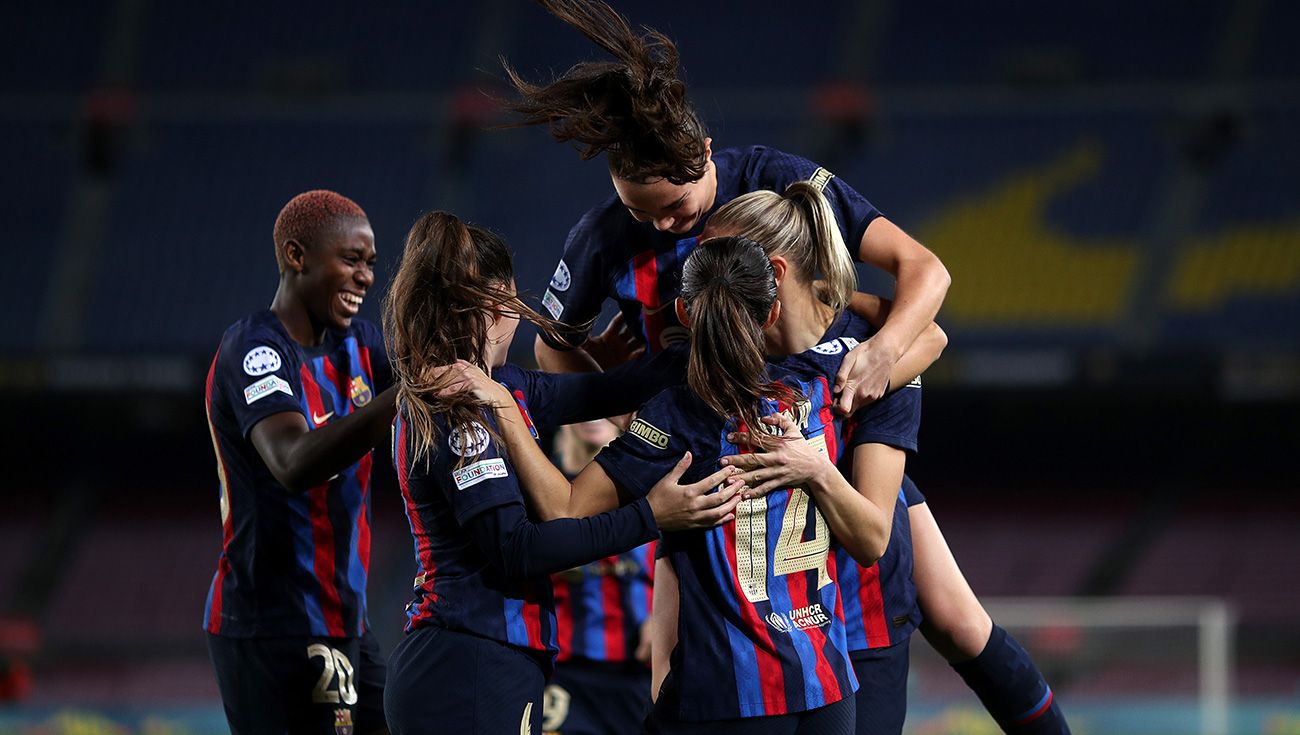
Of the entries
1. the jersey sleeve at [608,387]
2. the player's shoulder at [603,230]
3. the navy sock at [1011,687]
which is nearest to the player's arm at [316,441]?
the jersey sleeve at [608,387]

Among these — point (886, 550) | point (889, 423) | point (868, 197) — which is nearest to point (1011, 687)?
point (886, 550)

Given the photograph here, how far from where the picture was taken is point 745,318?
3025mm

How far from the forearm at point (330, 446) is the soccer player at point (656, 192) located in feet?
2.27

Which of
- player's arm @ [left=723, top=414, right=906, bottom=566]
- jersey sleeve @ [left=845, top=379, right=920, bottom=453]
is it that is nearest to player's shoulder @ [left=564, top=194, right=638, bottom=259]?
jersey sleeve @ [left=845, top=379, right=920, bottom=453]

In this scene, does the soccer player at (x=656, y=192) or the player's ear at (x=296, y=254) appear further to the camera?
the player's ear at (x=296, y=254)

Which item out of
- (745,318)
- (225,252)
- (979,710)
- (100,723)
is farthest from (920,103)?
(745,318)

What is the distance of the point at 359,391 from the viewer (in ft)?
13.7

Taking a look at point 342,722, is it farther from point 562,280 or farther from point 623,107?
point 623,107

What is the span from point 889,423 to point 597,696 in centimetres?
199

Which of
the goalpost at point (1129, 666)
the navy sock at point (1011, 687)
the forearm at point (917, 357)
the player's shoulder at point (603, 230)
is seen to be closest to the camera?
the forearm at point (917, 357)

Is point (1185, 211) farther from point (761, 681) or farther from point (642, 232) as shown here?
point (761, 681)

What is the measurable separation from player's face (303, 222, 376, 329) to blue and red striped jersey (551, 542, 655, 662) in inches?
54.8

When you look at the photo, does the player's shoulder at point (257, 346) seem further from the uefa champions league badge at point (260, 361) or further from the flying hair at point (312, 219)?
the flying hair at point (312, 219)

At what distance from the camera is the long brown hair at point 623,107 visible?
11.6 ft
